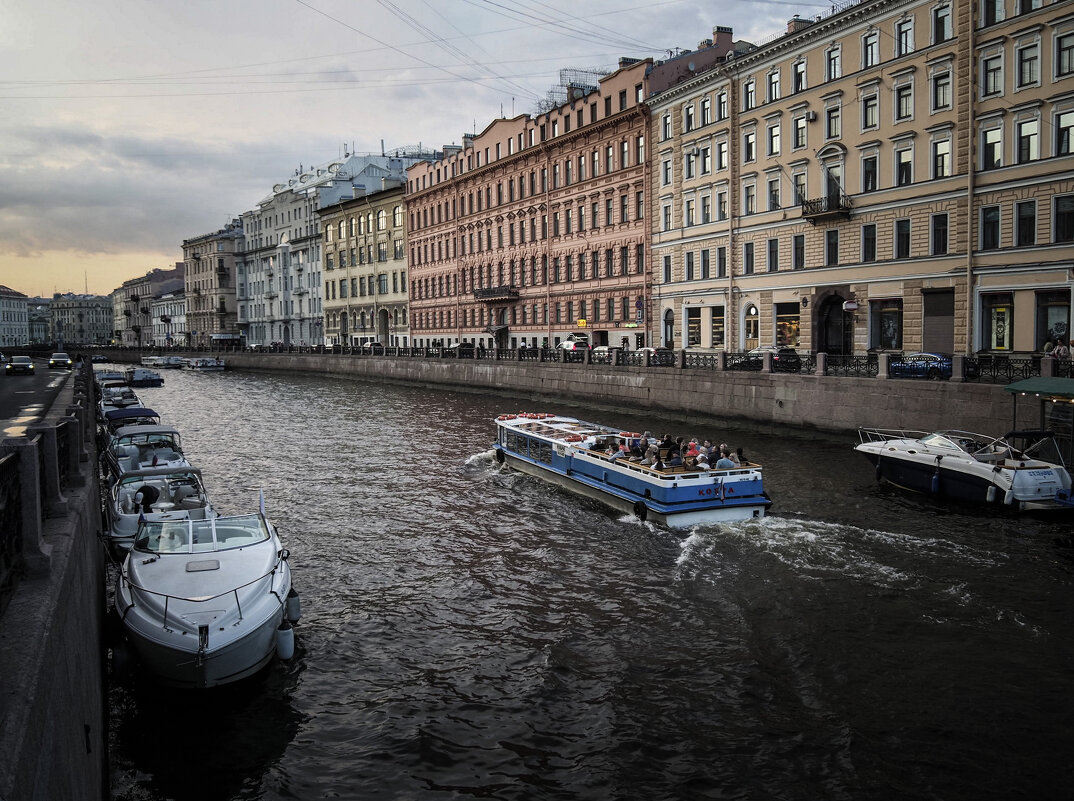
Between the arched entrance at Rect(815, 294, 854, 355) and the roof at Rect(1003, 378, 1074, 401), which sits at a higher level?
the arched entrance at Rect(815, 294, 854, 355)

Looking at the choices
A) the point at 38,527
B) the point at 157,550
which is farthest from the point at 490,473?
the point at 38,527

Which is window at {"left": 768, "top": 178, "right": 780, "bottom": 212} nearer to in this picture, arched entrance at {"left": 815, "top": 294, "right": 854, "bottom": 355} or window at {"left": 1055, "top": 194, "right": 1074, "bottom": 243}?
arched entrance at {"left": 815, "top": 294, "right": 854, "bottom": 355}

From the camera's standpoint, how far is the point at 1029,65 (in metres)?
30.0

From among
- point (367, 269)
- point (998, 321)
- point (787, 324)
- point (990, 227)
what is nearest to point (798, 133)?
point (787, 324)

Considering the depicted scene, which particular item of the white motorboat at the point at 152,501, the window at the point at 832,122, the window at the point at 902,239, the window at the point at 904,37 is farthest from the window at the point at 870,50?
the white motorboat at the point at 152,501

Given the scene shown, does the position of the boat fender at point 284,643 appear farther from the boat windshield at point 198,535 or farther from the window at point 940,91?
the window at point 940,91

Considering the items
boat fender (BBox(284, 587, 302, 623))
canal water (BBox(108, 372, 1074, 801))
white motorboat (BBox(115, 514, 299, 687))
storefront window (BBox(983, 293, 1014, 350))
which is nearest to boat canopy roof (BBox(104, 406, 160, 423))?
canal water (BBox(108, 372, 1074, 801))

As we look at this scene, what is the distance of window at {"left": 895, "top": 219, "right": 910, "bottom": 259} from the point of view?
115 ft

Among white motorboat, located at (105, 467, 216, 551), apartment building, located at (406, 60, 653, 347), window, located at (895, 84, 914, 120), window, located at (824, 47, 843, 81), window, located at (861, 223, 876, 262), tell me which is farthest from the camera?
apartment building, located at (406, 60, 653, 347)

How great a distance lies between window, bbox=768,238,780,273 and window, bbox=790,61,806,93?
6902 millimetres

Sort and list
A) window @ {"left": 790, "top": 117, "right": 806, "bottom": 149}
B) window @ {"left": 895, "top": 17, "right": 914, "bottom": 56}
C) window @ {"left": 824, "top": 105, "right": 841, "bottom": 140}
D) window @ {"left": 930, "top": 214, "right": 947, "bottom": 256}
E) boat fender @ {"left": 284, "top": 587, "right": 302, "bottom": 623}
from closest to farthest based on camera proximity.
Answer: boat fender @ {"left": 284, "top": 587, "right": 302, "bottom": 623}
window @ {"left": 930, "top": 214, "right": 947, "bottom": 256}
window @ {"left": 895, "top": 17, "right": 914, "bottom": 56}
window @ {"left": 824, "top": 105, "right": 841, "bottom": 140}
window @ {"left": 790, "top": 117, "right": 806, "bottom": 149}

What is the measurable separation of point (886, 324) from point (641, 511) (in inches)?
891

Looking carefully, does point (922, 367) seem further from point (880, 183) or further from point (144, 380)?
point (144, 380)

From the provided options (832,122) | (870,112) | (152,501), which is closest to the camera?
(152,501)
